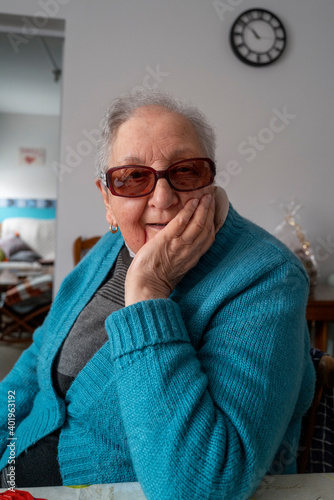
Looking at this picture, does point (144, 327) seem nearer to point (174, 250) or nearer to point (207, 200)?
point (174, 250)

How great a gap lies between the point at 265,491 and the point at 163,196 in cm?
55

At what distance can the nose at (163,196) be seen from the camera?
0.87 meters

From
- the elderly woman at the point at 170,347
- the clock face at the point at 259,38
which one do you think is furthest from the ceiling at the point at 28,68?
the elderly woman at the point at 170,347

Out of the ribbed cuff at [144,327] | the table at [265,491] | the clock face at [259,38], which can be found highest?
the clock face at [259,38]

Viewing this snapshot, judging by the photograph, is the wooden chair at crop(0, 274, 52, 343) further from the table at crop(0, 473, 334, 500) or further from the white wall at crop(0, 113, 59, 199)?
the white wall at crop(0, 113, 59, 199)

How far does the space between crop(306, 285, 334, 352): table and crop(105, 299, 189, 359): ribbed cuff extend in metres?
1.59

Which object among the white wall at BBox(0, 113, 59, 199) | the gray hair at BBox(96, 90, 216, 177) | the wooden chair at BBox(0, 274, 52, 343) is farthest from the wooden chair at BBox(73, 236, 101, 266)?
the white wall at BBox(0, 113, 59, 199)

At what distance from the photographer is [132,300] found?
2.48 ft

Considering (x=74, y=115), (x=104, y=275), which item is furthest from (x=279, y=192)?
(x=104, y=275)

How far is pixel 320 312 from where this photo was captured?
7.13ft

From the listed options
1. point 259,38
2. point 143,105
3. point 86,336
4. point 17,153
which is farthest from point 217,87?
point 17,153

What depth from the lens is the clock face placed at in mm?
2615

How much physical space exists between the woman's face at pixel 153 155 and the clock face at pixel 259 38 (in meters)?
1.98

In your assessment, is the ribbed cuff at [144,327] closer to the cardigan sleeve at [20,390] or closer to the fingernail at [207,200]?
the fingernail at [207,200]
